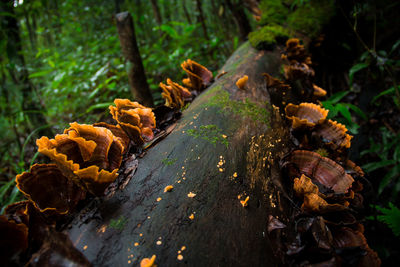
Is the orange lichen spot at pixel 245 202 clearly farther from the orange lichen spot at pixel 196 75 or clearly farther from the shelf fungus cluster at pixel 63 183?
the orange lichen spot at pixel 196 75

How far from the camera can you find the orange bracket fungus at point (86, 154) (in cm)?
121

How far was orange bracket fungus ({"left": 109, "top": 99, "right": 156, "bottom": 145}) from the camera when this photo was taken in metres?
1.73

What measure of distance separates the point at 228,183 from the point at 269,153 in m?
0.58

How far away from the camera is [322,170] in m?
1.81

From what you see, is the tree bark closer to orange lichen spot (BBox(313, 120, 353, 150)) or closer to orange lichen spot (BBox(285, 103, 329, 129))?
orange lichen spot (BBox(285, 103, 329, 129))

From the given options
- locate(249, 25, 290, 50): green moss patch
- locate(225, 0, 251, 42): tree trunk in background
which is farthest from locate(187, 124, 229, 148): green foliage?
locate(225, 0, 251, 42): tree trunk in background

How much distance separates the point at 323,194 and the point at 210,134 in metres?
0.98

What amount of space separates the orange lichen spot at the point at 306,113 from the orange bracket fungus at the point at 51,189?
196cm

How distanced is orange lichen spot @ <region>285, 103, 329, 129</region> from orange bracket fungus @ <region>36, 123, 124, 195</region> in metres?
1.67

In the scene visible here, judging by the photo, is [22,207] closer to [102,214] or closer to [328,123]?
[102,214]

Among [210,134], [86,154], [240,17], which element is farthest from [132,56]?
[240,17]

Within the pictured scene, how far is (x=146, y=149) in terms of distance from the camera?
1796 mm

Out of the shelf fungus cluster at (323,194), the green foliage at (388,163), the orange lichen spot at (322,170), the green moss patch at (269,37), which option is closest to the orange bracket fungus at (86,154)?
the shelf fungus cluster at (323,194)

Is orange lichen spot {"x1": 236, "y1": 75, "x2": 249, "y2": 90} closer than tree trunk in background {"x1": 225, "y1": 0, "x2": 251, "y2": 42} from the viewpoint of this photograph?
Yes
